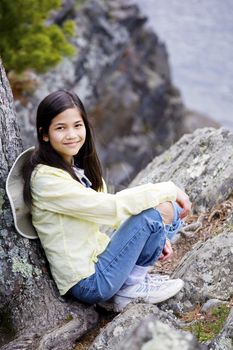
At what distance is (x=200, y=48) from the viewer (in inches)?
1110

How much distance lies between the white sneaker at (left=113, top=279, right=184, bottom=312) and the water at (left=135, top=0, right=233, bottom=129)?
1935cm

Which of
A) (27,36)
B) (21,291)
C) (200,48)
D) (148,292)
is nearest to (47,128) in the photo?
(21,291)

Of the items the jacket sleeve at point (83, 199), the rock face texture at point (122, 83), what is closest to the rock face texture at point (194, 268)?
the jacket sleeve at point (83, 199)

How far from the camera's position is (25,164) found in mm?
4152

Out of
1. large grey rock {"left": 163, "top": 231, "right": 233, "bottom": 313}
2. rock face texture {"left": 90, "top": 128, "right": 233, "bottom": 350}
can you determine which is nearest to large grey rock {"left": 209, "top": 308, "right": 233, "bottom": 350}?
rock face texture {"left": 90, "top": 128, "right": 233, "bottom": 350}

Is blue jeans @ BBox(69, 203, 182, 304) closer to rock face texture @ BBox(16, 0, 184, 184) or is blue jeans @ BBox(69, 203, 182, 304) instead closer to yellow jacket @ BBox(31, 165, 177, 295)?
yellow jacket @ BBox(31, 165, 177, 295)

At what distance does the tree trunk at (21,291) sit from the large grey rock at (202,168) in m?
2.26

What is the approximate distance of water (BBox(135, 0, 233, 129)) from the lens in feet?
83.9

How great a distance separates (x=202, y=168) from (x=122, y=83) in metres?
14.2

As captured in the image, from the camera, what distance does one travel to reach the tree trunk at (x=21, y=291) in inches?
161

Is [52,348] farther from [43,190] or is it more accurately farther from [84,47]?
[84,47]

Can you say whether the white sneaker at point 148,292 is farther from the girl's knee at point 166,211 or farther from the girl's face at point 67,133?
the girl's face at point 67,133

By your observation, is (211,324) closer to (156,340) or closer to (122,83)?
(156,340)

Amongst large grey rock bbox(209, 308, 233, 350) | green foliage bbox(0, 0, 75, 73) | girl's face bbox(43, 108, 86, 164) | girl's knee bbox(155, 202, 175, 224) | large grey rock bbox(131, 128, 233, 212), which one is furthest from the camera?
green foliage bbox(0, 0, 75, 73)
